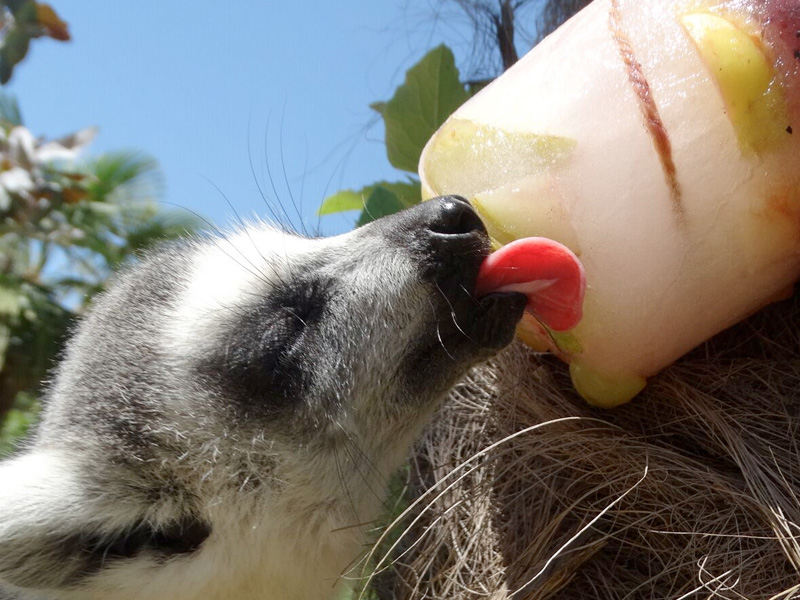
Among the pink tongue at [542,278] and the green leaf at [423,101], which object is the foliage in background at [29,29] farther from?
the pink tongue at [542,278]

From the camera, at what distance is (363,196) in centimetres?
154

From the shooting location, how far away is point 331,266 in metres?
1.18

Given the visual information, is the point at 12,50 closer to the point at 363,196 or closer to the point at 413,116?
the point at 363,196

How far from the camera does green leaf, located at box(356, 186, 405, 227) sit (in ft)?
4.68

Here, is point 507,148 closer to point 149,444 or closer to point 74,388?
point 149,444

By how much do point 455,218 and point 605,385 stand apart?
0.37m

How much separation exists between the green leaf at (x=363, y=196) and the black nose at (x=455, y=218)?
1.25ft

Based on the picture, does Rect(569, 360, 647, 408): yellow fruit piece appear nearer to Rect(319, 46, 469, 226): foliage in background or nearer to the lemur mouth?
the lemur mouth

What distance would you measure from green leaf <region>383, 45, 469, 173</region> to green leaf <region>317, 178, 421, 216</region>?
66 millimetres

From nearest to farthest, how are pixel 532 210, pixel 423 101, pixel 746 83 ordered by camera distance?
pixel 746 83 < pixel 532 210 < pixel 423 101

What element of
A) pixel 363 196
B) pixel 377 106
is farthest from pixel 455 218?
pixel 377 106

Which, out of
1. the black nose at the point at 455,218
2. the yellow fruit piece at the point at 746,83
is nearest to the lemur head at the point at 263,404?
the black nose at the point at 455,218

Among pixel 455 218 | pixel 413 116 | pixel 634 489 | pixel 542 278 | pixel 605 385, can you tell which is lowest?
pixel 634 489

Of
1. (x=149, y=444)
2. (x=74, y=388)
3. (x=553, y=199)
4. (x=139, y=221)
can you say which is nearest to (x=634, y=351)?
(x=553, y=199)
